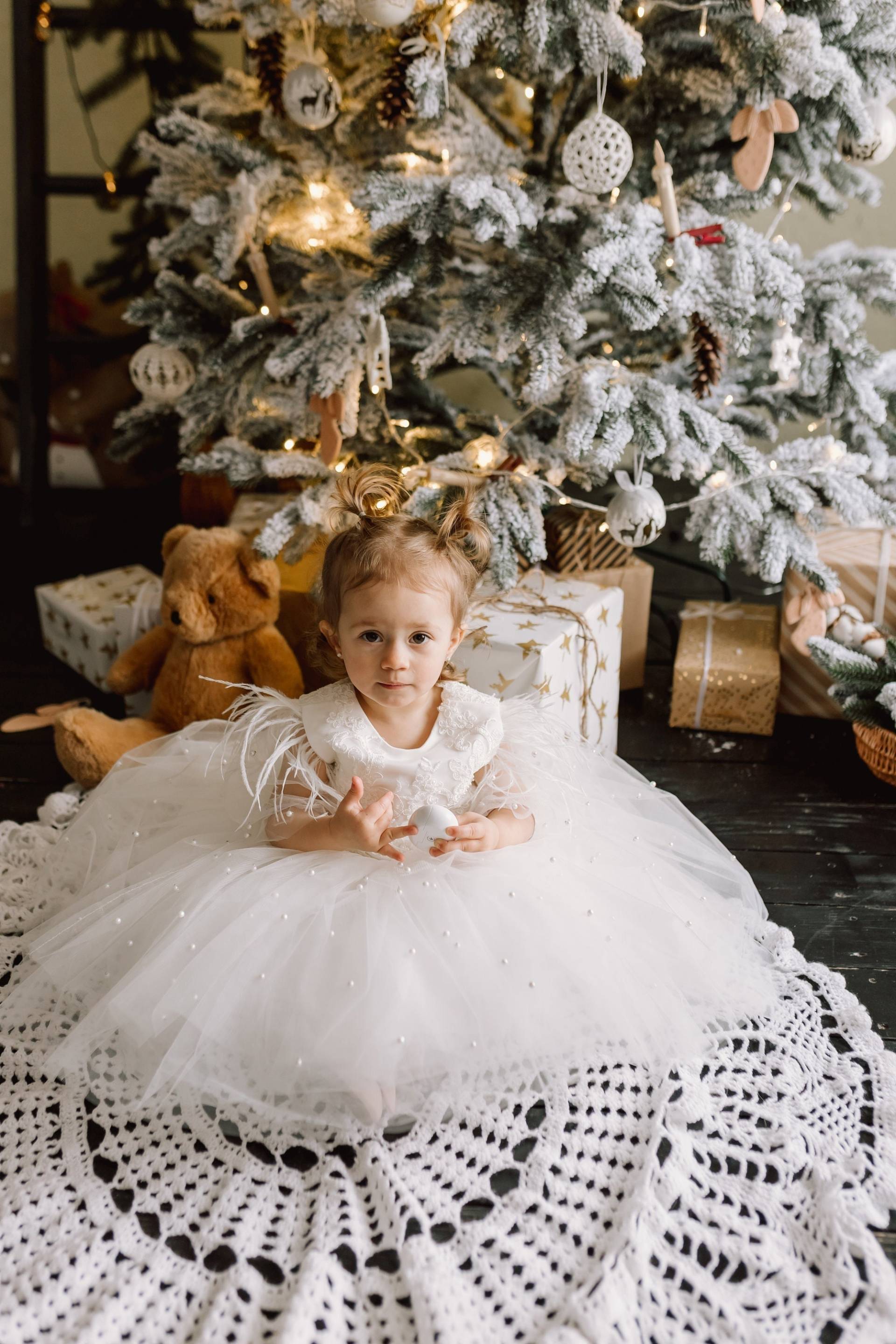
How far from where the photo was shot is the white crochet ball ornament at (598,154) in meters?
1.57

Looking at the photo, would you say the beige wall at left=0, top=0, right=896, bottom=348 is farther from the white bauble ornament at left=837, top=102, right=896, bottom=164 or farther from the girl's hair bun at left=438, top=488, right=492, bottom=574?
the girl's hair bun at left=438, top=488, right=492, bottom=574

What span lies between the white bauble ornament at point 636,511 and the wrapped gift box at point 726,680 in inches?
14.4

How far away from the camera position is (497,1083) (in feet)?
3.70

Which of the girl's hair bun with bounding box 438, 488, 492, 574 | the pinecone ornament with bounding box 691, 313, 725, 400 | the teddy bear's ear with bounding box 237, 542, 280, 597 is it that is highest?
the pinecone ornament with bounding box 691, 313, 725, 400

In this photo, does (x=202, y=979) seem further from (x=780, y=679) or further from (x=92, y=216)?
(x=92, y=216)

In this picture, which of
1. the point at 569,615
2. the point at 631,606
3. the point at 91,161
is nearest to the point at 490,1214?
the point at 569,615

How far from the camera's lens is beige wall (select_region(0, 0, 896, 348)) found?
245 centimetres

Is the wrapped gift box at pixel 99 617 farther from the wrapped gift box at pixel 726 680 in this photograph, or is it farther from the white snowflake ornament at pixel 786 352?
the white snowflake ornament at pixel 786 352

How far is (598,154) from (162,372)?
915 millimetres

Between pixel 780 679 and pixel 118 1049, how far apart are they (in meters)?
1.33

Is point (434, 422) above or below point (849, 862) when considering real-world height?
above

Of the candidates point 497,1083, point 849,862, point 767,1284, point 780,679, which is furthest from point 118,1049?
Result: point 780,679

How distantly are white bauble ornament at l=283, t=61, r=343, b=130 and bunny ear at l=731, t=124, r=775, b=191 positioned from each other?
0.65m

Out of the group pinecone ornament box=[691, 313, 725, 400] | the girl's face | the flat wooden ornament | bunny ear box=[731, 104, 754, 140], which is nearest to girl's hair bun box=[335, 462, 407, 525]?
the girl's face
